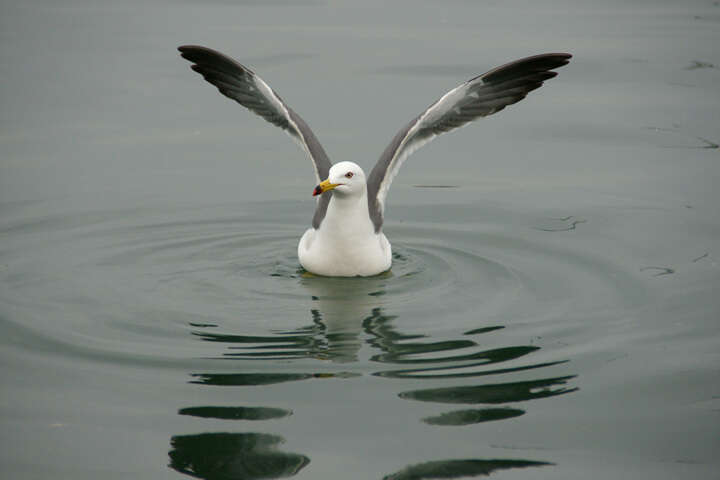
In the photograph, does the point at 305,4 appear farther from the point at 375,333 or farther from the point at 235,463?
the point at 235,463

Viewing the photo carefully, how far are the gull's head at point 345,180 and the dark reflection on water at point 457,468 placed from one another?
3671 millimetres

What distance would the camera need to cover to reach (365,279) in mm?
9625

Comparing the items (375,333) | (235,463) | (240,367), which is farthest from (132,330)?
(235,463)

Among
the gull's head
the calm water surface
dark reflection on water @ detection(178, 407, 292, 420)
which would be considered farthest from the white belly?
dark reflection on water @ detection(178, 407, 292, 420)

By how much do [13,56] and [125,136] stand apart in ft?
13.8

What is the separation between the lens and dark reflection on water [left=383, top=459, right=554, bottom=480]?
19.3ft

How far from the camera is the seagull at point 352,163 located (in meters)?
9.57

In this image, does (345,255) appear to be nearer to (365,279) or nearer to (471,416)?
(365,279)

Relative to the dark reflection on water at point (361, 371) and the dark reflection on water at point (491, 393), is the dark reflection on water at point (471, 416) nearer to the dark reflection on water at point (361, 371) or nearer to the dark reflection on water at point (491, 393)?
the dark reflection on water at point (361, 371)

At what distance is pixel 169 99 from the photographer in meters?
15.2

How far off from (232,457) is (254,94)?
18.5 ft

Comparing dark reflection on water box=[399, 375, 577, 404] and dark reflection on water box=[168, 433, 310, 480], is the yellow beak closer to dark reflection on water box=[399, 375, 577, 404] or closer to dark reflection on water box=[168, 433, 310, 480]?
dark reflection on water box=[399, 375, 577, 404]

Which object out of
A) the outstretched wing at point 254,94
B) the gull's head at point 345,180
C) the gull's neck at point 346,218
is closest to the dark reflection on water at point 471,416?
the gull's head at point 345,180

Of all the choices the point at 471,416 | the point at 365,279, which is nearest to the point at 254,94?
the point at 365,279
